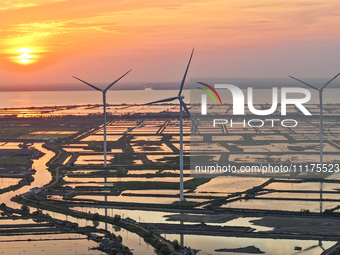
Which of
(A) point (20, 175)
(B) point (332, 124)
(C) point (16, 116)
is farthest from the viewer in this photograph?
(C) point (16, 116)

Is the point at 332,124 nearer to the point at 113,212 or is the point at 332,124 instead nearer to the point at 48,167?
the point at 48,167

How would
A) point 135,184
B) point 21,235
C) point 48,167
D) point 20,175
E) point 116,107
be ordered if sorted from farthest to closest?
point 116,107
point 48,167
point 20,175
point 135,184
point 21,235

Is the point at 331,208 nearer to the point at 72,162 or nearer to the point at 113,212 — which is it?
the point at 113,212

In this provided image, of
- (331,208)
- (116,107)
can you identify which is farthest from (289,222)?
(116,107)

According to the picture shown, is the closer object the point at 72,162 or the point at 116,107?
the point at 72,162

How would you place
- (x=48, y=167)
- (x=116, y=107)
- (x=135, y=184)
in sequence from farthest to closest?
(x=116, y=107) < (x=48, y=167) < (x=135, y=184)

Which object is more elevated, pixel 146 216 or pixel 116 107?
pixel 116 107

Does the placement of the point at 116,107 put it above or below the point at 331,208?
above

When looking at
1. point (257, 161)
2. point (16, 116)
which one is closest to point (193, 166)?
point (257, 161)

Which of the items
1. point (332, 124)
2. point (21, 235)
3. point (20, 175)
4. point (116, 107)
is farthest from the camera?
point (116, 107)
